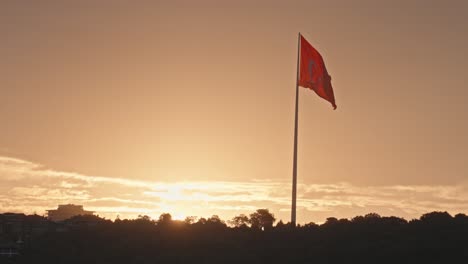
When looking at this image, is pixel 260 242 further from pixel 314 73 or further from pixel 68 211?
pixel 68 211

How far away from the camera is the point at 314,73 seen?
7219cm

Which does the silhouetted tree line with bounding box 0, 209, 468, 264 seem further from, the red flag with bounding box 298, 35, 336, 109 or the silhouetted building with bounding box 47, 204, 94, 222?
the silhouetted building with bounding box 47, 204, 94, 222

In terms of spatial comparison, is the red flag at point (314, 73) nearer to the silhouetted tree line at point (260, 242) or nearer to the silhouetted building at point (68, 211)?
the silhouetted tree line at point (260, 242)

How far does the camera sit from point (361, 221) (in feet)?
244

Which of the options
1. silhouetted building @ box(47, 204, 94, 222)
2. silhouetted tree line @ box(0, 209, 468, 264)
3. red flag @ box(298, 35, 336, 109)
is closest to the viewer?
silhouetted tree line @ box(0, 209, 468, 264)

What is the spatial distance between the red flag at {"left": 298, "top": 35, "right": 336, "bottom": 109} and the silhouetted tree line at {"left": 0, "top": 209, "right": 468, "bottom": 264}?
10.6m

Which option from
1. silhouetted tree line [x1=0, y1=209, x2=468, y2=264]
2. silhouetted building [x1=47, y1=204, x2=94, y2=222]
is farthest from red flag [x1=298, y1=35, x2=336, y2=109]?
silhouetted building [x1=47, y1=204, x2=94, y2=222]

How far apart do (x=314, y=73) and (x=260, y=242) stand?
14.0 m

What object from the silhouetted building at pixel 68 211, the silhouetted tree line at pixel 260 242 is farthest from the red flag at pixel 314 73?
the silhouetted building at pixel 68 211

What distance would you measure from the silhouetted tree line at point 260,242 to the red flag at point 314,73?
10555 mm

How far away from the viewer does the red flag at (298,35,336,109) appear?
71.6 m

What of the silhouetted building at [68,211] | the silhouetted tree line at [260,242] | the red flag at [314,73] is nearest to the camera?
the silhouetted tree line at [260,242]

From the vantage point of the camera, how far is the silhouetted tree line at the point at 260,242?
2576 inches

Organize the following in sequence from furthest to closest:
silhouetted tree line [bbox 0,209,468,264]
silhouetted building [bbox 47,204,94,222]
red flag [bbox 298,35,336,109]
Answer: silhouetted building [bbox 47,204,94,222] < red flag [bbox 298,35,336,109] < silhouetted tree line [bbox 0,209,468,264]
